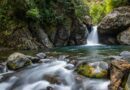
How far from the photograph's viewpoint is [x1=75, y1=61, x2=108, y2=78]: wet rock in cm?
1241

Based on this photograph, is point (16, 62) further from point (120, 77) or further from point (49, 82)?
point (120, 77)

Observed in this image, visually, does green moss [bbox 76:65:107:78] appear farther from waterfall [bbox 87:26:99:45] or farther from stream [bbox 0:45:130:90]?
waterfall [bbox 87:26:99:45]

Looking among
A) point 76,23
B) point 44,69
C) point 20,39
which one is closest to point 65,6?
point 76,23

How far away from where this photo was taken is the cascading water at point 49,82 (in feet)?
38.4

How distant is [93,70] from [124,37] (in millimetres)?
16559

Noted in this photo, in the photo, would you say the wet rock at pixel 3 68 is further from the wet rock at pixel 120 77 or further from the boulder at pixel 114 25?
the boulder at pixel 114 25

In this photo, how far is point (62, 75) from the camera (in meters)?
13.0

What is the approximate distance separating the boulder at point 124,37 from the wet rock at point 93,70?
15626 millimetres

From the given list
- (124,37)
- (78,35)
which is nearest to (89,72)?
(78,35)

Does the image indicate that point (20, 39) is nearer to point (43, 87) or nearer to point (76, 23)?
point (76, 23)

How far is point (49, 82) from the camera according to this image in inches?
480

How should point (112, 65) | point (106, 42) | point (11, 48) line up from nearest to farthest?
point (112, 65), point (11, 48), point (106, 42)

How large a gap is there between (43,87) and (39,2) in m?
15.1

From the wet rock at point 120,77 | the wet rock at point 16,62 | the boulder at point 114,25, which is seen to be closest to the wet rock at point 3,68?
the wet rock at point 16,62
